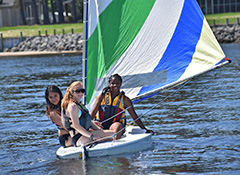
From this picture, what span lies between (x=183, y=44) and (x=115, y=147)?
229 centimetres

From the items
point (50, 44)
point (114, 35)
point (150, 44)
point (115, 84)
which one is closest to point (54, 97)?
point (115, 84)

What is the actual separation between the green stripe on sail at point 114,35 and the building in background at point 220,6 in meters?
51.3

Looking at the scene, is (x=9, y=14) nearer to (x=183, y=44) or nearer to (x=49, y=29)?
(x=49, y=29)

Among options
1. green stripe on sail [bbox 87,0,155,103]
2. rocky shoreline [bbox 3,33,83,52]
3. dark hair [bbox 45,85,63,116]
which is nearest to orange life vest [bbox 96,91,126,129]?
green stripe on sail [bbox 87,0,155,103]

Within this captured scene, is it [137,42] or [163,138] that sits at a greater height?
[137,42]

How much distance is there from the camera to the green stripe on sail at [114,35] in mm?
9250

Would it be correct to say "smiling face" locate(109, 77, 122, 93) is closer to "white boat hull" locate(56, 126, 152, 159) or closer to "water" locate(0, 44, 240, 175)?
"white boat hull" locate(56, 126, 152, 159)

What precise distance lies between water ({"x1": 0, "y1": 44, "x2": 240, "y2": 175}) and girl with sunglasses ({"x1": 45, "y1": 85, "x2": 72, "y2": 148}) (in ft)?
1.38

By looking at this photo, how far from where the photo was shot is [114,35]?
9.33 meters

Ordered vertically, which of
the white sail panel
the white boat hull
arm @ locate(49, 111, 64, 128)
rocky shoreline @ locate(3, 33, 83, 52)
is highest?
the white sail panel

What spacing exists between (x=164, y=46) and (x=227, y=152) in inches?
90.2

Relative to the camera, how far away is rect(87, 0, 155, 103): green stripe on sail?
364 inches

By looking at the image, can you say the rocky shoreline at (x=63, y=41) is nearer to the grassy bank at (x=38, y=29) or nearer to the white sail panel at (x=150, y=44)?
the grassy bank at (x=38, y=29)

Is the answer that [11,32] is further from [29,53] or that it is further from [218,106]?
[218,106]
